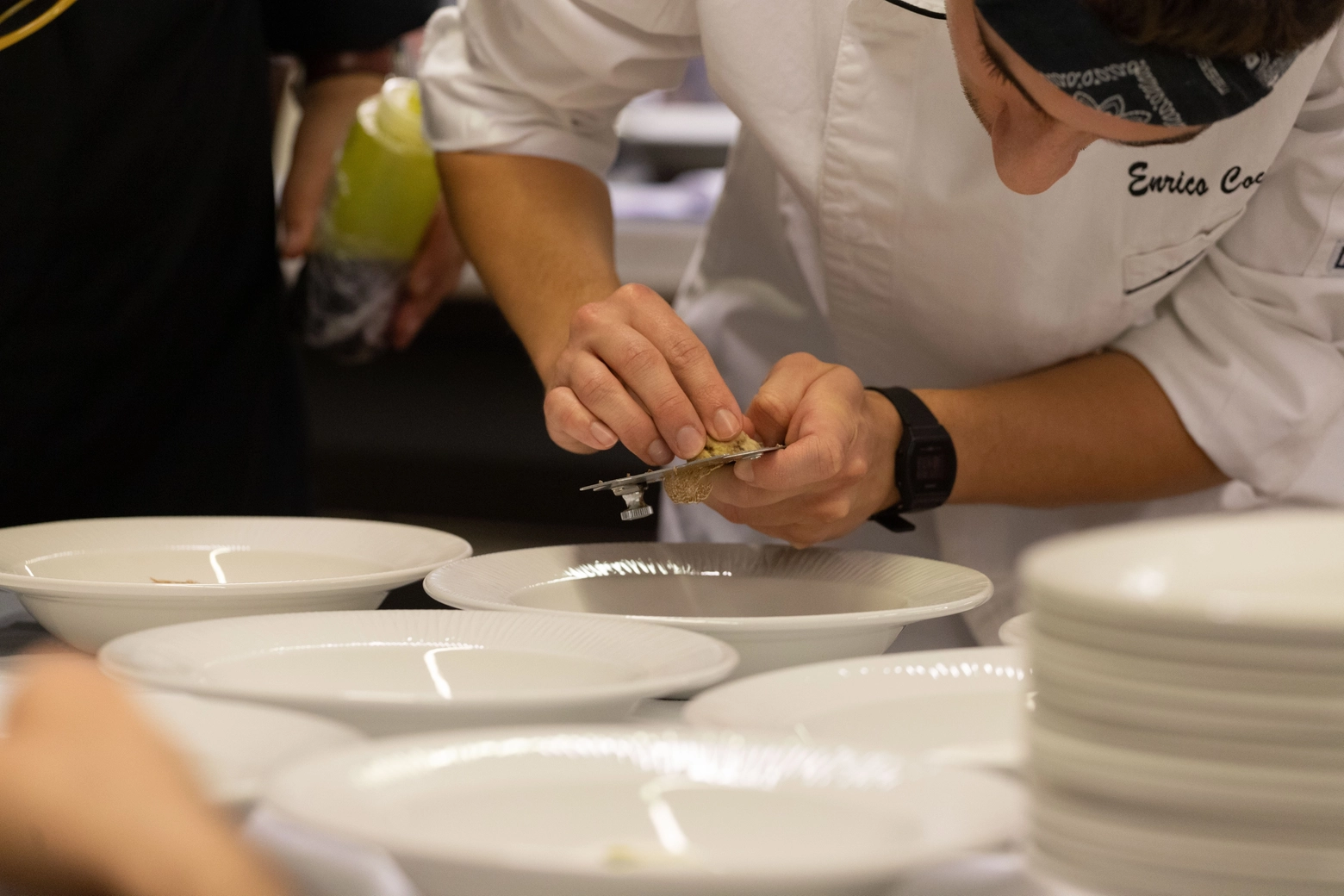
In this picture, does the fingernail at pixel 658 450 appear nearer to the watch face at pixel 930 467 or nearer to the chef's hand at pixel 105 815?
the watch face at pixel 930 467

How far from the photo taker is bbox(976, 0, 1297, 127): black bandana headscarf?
0.84 m

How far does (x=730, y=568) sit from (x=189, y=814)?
26.6 inches

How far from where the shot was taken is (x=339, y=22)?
1919 mm

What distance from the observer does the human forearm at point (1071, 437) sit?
4.42 feet

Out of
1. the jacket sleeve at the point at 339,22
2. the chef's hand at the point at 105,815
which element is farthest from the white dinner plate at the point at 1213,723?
the jacket sleeve at the point at 339,22

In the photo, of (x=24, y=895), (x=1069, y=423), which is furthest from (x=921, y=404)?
(x=24, y=895)

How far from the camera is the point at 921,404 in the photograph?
4.30 ft

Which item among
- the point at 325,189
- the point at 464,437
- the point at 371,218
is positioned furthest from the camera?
the point at 464,437

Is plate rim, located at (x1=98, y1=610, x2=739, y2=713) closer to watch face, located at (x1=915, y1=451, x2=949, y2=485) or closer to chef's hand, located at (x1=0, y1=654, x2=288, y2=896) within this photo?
chef's hand, located at (x1=0, y1=654, x2=288, y2=896)

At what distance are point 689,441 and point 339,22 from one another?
1166 mm

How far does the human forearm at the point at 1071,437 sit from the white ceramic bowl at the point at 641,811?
0.79 m

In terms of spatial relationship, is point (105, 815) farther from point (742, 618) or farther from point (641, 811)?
point (742, 618)

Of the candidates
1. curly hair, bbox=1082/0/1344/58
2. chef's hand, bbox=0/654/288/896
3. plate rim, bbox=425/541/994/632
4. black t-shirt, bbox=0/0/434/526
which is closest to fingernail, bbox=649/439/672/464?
plate rim, bbox=425/541/994/632

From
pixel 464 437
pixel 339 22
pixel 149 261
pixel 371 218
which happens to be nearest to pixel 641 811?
pixel 371 218
